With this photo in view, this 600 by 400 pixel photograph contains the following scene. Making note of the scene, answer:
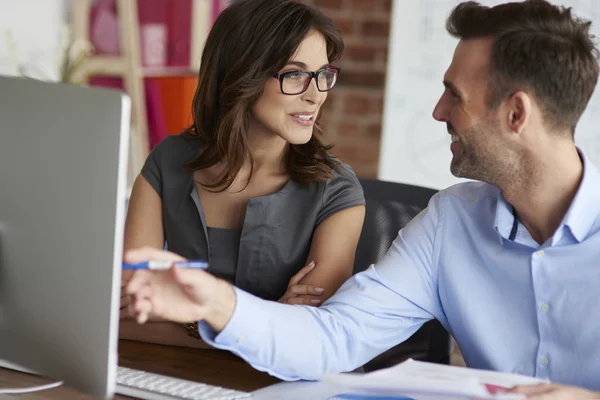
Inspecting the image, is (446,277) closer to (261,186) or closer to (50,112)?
(261,186)

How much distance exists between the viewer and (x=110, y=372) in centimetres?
100

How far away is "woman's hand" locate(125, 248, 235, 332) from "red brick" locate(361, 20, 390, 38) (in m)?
2.78

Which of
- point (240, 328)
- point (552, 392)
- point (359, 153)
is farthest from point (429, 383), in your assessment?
point (359, 153)

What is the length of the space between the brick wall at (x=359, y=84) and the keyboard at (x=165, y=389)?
2636 millimetres

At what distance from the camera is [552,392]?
114 cm

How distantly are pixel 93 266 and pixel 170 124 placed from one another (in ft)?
9.62

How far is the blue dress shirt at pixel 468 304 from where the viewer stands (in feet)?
4.56

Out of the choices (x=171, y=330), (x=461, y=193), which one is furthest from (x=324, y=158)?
(x=171, y=330)

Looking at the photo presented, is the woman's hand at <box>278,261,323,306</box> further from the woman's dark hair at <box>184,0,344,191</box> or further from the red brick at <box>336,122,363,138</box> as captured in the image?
the red brick at <box>336,122,363,138</box>

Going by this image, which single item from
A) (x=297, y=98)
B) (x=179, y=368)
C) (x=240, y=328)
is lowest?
(x=179, y=368)

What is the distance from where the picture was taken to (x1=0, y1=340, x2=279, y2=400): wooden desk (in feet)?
4.20

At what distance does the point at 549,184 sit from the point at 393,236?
468 millimetres

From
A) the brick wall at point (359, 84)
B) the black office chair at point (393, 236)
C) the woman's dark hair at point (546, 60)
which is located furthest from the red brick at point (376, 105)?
the woman's dark hair at point (546, 60)

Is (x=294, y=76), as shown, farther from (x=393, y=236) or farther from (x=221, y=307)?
(x=221, y=307)
